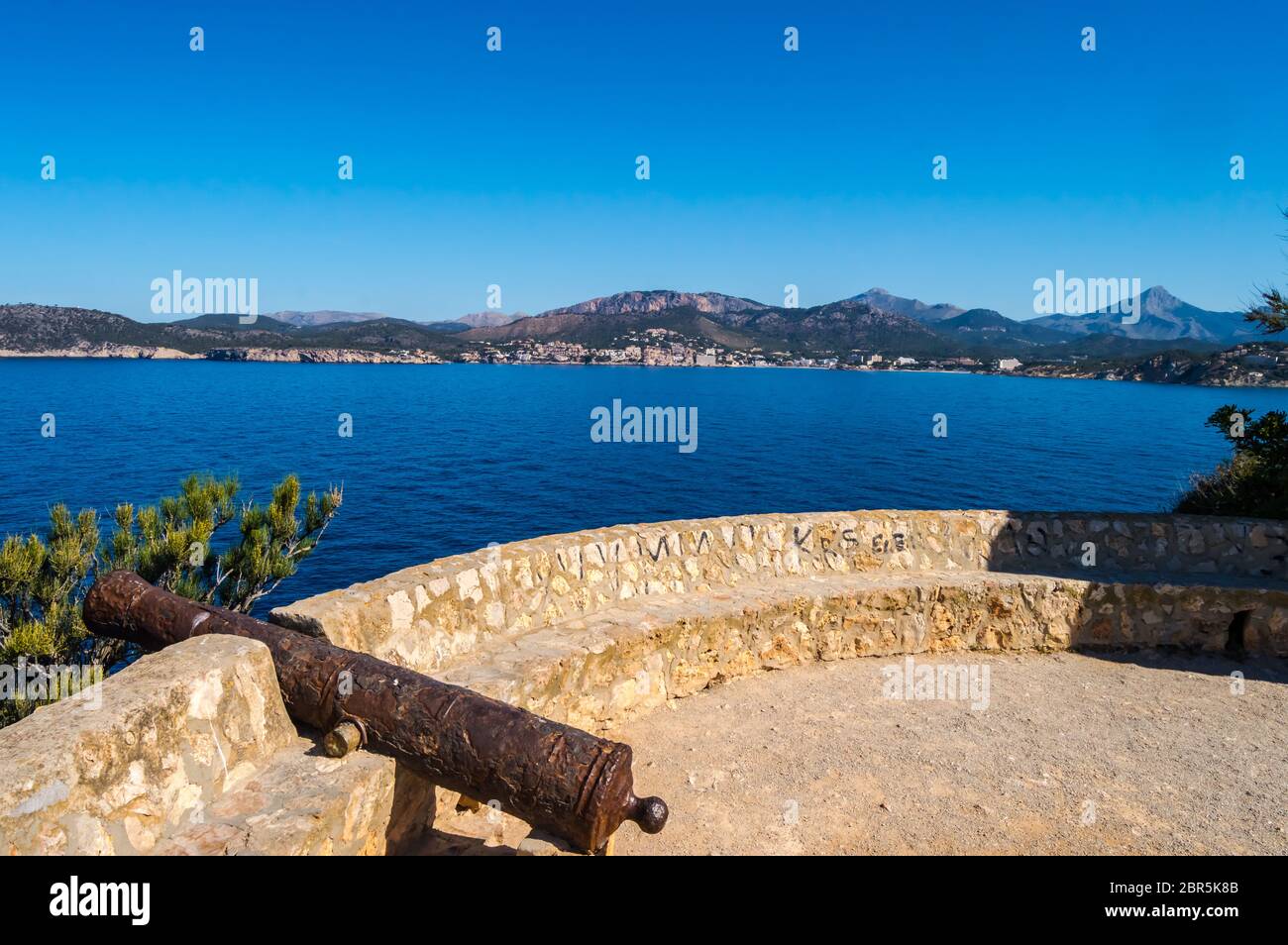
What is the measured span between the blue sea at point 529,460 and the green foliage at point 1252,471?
23.8 meters

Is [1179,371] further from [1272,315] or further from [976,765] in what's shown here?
[976,765]

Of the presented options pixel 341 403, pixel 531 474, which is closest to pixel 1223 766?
pixel 531 474

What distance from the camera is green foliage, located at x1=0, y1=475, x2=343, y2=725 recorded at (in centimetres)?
938

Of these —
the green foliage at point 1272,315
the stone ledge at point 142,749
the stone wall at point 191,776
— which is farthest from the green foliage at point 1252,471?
the stone ledge at point 142,749

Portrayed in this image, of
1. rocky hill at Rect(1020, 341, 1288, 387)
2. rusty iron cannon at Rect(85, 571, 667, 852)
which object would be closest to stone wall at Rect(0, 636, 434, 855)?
rusty iron cannon at Rect(85, 571, 667, 852)

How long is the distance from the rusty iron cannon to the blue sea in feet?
76.8

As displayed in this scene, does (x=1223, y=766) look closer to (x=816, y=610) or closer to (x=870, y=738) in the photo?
(x=870, y=738)

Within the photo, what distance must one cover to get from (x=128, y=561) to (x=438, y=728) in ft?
27.8

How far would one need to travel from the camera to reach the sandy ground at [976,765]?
235 inches

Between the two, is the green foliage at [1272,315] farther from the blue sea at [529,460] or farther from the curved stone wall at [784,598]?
the blue sea at [529,460]

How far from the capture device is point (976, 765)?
7.01 meters

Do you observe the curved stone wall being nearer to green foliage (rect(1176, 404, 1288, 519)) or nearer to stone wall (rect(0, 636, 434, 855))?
stone wall (rect(0, 636, 434, 855))

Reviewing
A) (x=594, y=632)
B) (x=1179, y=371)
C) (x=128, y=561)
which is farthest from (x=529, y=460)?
(x=1179, y=371)
